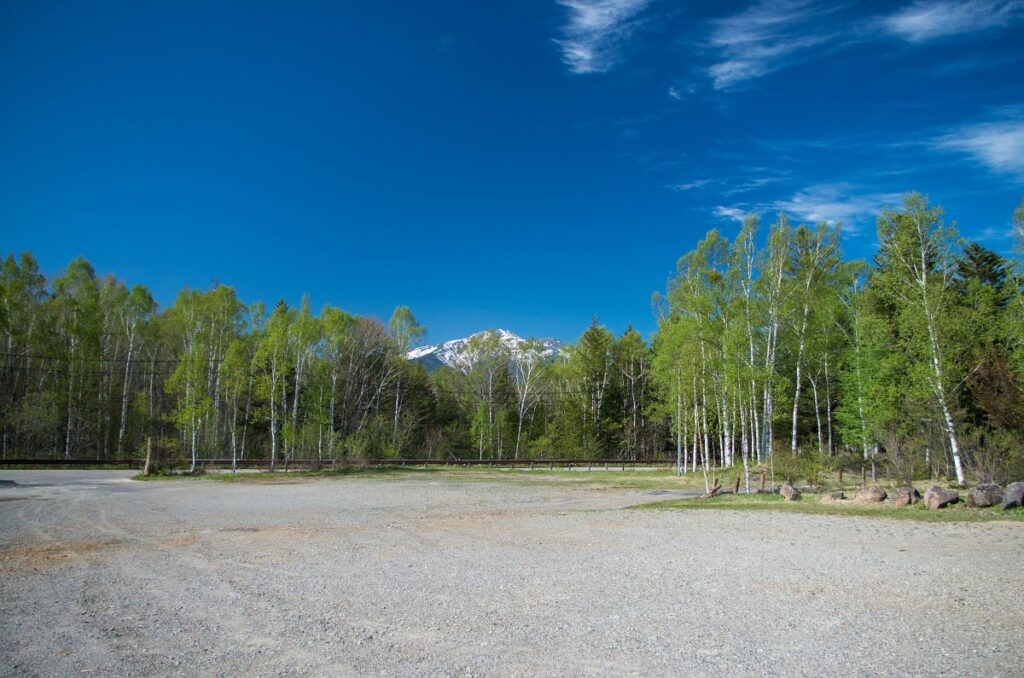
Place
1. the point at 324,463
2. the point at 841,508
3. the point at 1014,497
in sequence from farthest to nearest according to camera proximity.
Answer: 1. the point at 324,463
2. the point at 841,508
3. the point at 1014,497

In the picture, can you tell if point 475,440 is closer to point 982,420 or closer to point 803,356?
point 803,356

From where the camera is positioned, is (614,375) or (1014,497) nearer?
(1014,497)

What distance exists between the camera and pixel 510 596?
7.36 metres

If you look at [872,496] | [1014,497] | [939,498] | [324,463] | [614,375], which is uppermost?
[614,375]

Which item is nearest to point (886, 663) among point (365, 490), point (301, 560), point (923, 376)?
point (301, 560)

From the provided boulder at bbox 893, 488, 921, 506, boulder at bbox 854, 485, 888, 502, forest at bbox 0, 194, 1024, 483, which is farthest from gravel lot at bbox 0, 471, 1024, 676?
forest at bbox 0, 194, 1024, 483

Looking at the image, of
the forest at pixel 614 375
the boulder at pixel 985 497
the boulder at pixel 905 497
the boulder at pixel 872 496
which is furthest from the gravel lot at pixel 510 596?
the forest at pixel 614 375

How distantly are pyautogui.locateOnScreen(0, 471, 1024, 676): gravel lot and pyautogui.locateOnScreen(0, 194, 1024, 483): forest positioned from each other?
10722 millimetres

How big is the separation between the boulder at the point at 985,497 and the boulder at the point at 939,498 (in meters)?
0.38

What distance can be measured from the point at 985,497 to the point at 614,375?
35.1m

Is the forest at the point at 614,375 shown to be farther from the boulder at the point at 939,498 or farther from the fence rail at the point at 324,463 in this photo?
the boulder at the point at 939,498

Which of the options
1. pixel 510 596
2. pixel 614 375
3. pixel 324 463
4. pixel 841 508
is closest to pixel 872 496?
pixel 841 508

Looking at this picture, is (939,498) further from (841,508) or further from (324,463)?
(324,463)

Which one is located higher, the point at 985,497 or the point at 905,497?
the point at 985,497
